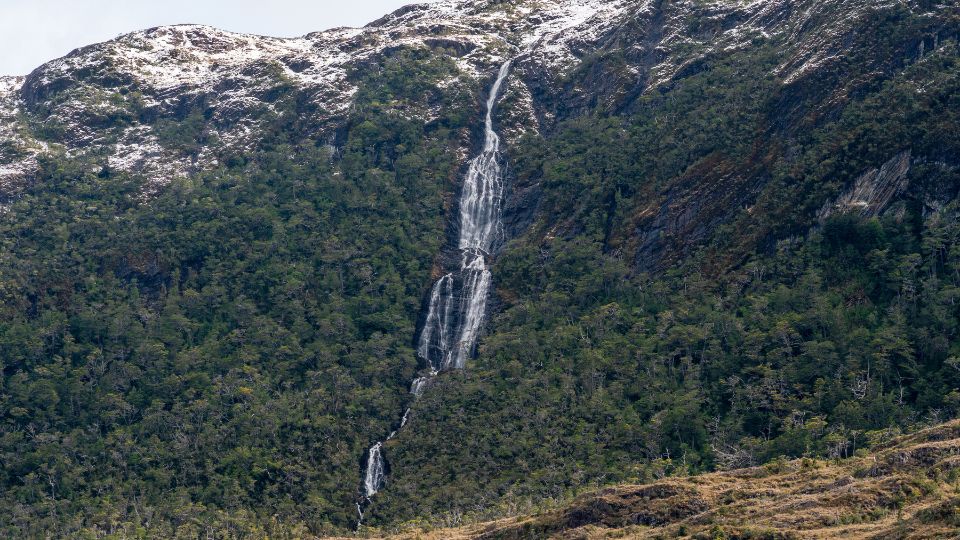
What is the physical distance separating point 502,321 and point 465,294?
9137 mm

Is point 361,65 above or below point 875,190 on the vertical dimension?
above

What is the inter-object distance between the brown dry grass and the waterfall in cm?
3350

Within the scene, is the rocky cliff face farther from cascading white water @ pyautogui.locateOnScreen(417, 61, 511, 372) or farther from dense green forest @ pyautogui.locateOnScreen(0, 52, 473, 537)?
cascading white water @ pyautogui.locateOnScreen(417, 61, 511, 372)

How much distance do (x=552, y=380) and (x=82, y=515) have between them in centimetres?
4026

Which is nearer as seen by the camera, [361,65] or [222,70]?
[361,65]

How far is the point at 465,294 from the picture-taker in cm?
11638

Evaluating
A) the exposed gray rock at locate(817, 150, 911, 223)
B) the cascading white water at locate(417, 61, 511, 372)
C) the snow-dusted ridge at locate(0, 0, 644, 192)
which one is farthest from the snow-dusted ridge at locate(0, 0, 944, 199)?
the exposed gray rock at locate(817, 150, 911, 223)

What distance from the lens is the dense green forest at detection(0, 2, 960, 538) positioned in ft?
272

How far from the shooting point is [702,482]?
60656 mm

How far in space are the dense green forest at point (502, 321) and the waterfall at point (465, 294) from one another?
168 cm

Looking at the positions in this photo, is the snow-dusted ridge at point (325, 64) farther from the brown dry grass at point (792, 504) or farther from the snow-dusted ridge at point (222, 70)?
the brown dry grass at point (792, 504)

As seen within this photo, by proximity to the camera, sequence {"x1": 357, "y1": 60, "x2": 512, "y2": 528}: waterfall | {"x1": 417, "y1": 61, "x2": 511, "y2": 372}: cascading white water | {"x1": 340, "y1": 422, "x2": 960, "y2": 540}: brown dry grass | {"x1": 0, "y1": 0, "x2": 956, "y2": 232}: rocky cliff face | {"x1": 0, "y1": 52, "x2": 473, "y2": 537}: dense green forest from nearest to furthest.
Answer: {"x1": 340, "y1": 422, "x2": 960, "y2": 540}: brown dry grass
{"x1": 0, "y1": 52, "x2": 473, "y2": 537}: dense green forest
{"x1": 357, "y1": 60, "x2": 512, "y2": 528}: waterfall
{"x1": 417, "y1": 61, "x2": 511, "y2": 372}: cascading white water
{"x1": 0, "y1": 0, "x2": 956, "y2": 232}: rocky cliff face

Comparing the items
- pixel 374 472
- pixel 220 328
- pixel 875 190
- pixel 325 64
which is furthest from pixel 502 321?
pixel 325 64

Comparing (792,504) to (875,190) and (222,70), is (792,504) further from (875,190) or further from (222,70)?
(222,70)
